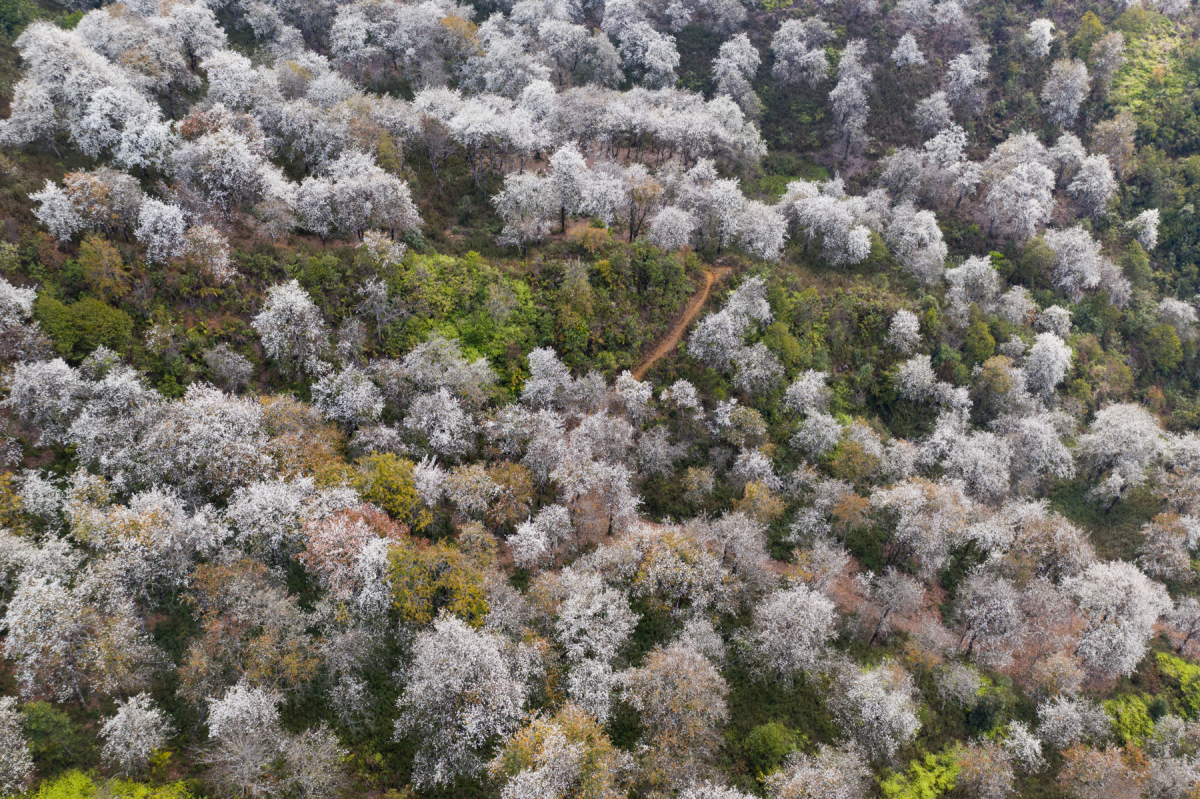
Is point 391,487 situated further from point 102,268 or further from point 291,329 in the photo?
point 102,268

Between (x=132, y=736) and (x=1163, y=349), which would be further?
(x=1163, y=349)

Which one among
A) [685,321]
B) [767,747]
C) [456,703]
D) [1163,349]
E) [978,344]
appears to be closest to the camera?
[456,703]

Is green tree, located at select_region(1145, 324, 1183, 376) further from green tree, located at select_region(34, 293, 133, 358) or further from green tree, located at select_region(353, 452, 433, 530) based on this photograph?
green tree, located at select_region(34, 293, 133, 358)

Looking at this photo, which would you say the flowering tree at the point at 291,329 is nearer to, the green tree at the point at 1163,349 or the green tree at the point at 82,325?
the green tree at the point at 82,325

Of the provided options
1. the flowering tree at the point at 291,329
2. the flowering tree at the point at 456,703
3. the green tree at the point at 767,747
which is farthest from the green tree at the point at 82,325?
the green tree at the point at 767,747

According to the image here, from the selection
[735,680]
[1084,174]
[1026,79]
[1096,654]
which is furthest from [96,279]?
[1026,79]

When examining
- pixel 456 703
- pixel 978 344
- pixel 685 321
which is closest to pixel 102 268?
pixel 456 703

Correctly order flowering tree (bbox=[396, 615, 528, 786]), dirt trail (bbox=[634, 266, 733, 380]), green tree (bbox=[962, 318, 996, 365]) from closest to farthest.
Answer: flowering tree (bbox=[396, 615, 528, 786]), dirt trail (bbox=[634, 266, 733, 380]), green tree (bbox=[962, 318, 996, 365])

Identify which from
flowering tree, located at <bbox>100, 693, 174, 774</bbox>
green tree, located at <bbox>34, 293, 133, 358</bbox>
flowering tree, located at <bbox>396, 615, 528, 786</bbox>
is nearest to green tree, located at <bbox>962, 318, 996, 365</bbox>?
flowering tree, located at <bbox>396, 615, 528, 786</bbox>

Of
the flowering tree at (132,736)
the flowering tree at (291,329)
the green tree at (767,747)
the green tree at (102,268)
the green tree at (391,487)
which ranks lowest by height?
the green tree at (767,747)
